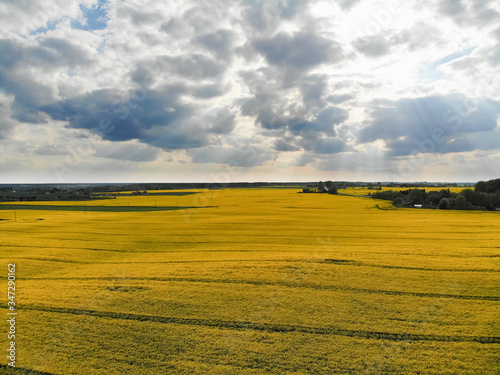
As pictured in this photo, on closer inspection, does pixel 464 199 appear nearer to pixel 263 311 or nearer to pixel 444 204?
→ pixel 444 204

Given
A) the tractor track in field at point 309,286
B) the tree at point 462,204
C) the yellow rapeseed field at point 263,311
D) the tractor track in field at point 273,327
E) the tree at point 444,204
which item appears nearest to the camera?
the yellow rapeseed field at point 263,311

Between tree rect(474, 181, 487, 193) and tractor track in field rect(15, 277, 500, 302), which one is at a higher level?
tree rect(474, 181, 487, 193)

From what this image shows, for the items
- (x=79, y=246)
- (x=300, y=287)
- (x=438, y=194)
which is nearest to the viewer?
(x=300, y=287)

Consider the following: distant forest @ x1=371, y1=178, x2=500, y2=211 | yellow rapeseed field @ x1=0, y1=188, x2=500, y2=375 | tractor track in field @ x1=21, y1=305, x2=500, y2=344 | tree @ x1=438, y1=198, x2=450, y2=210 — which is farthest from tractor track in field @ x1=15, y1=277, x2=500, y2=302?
distant forest @ x1=371, y1=178, x2=500, y2=211

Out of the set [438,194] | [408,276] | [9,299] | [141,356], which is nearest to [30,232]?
[9,299]

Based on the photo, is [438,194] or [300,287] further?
[438,194]

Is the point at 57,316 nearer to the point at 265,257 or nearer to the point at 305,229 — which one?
the point at 265,257

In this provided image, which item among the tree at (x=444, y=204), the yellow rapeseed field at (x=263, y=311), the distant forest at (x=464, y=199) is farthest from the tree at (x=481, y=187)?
the yellow rapeseed field at (x=263, y=311)

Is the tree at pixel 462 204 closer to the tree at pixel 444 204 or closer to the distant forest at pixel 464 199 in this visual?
the distant forest at pixel 464 199

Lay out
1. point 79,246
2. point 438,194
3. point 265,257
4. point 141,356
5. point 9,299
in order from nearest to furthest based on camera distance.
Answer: point 141,356, point 9,299, point 265,257, point 79,246, point 438,194

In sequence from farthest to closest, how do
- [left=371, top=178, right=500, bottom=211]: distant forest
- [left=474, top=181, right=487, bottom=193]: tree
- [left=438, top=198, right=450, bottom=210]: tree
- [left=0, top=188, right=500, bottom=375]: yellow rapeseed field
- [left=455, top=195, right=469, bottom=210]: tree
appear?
[left=474, top=181, right=487, bottom=193]: tree → [left=438, top=198, right=450, bottom=210]: tree → [left=455, top=195, right=469, bottom=210]: tree → [left=371, top=178, right=500, bottom=211]: distant forest → [left=0, top=188, right=500, bottom=375]: yellow rapeseed field

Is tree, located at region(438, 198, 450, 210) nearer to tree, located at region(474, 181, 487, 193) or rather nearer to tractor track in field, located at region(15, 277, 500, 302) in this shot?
tree, located at region(474, 181, 487, 193)
